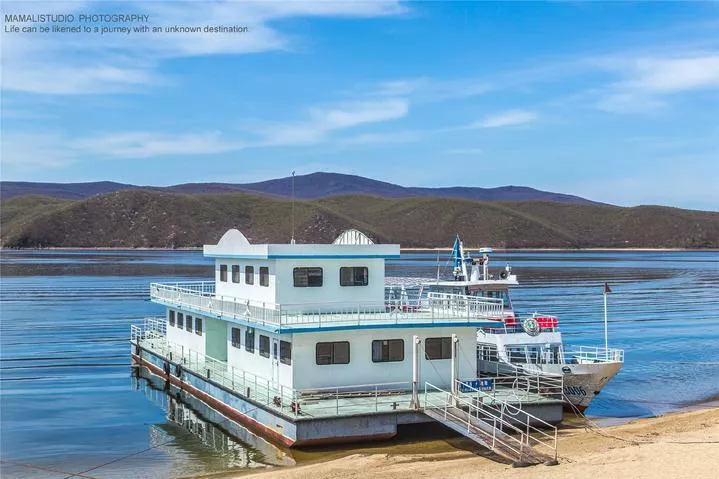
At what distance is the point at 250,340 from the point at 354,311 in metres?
3.95

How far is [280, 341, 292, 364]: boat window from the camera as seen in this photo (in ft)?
88.1

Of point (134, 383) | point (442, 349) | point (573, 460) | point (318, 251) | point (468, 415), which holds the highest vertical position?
point (318, 251)

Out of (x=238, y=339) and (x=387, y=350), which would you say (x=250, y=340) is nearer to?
(x=238, y=339)

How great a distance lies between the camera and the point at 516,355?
31.8 meters

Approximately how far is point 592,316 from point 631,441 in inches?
1656

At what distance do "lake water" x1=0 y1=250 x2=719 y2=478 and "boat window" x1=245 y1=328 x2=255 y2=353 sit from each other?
108 inches

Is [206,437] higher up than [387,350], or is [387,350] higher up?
[387,350]

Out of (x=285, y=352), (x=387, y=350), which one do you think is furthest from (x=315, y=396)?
(x=387, y=350)

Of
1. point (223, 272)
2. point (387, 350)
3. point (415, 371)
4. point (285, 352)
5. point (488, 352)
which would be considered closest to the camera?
point (415, 371)

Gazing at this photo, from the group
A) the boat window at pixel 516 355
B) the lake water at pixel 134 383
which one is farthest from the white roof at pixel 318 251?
the lake water at pixel 134 383

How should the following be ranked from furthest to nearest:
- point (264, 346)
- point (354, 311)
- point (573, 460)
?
point (354, 311)
point (264, 346)
point (573, 460)

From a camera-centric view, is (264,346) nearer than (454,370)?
No

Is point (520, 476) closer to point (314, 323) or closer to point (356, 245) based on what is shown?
point (314, 323)

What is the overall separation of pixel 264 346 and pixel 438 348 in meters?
6.02
